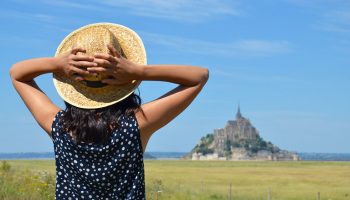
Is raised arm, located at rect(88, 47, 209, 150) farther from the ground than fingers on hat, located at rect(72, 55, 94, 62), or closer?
closer

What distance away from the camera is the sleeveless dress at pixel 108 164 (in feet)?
8.83

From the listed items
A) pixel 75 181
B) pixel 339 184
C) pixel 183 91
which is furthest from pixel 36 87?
pixel 339 184

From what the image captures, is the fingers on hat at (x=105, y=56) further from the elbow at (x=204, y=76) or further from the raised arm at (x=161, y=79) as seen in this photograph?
the elbow at (x=204, y=76)

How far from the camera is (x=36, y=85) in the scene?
297 centimetres

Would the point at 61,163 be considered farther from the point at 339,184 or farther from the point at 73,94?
the point at 339,184

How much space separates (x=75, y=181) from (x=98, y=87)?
368 mm

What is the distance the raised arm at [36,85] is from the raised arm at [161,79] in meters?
0.18

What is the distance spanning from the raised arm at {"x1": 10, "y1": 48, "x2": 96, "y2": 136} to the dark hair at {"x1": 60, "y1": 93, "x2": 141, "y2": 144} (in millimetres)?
137

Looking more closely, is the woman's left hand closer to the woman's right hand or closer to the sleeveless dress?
the woman's right hand

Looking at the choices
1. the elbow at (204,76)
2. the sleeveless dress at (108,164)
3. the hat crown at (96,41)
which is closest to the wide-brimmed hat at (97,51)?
the hat crown at (96,41)

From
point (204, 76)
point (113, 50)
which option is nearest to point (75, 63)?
point (113, 50)

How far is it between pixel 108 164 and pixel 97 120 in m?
0.17

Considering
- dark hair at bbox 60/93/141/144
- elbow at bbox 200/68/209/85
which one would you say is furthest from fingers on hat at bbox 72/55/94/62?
elbow at bbox 200/68/209/85

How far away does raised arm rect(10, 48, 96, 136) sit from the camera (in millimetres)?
2756
